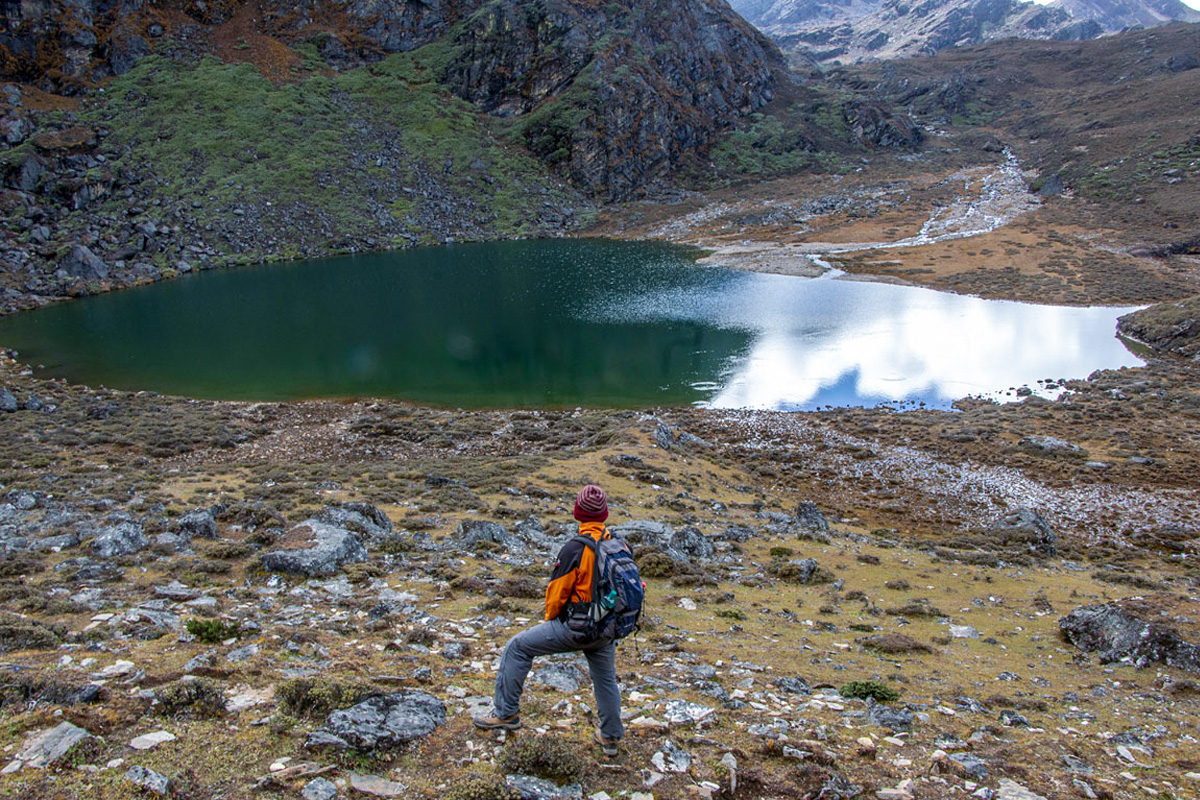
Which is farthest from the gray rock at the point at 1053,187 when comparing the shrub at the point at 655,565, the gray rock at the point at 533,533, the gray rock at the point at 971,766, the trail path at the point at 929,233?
the gray rock at the point at 971,766

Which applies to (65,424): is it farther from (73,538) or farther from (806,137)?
(806,137)

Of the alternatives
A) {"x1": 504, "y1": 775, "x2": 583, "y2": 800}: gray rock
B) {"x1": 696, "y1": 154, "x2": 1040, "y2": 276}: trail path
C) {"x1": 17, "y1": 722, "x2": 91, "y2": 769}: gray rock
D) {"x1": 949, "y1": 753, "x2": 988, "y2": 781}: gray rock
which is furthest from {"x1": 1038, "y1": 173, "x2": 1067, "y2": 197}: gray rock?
{"x1": 17, "y1": 722, "x2": 91, "y2": 769}: gray rock

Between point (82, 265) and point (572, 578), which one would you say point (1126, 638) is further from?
point (82, 265)

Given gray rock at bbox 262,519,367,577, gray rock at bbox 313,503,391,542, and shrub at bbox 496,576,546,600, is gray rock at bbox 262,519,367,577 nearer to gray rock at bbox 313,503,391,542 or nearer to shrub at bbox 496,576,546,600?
gray rock at bbox 313,503,391,542

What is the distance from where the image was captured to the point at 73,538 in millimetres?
13117

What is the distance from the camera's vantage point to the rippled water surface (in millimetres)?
40656

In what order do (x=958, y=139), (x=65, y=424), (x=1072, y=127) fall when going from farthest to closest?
1. (x=958, y=139)
2. (x=1072, y=127)
3. (x=65, y=424)

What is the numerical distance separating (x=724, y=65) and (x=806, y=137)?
30.0 m

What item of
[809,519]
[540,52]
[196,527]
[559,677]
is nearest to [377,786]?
[559,677]

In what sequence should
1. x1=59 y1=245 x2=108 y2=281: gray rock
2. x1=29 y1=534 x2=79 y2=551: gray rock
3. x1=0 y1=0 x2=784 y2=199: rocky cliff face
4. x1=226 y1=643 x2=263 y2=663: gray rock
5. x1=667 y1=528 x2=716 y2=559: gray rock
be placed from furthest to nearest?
x1=0 y1=0 x2=784 y2=199: rocky cliff face < x1=59 y1=245 x2=108 y2=281: gray rock < x1=667 y1=528 x2=716 y2=559: gray rock < x1=29 y1=534 x2=79 y2=551: gray rock < x1=226 y1=643 x2=263 y2=663: gray rock

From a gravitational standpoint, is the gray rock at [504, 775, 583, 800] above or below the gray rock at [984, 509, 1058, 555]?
above

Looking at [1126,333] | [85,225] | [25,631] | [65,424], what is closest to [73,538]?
[25,631]

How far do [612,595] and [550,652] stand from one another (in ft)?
3.36

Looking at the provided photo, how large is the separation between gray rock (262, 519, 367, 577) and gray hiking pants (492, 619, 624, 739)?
7250 mm
